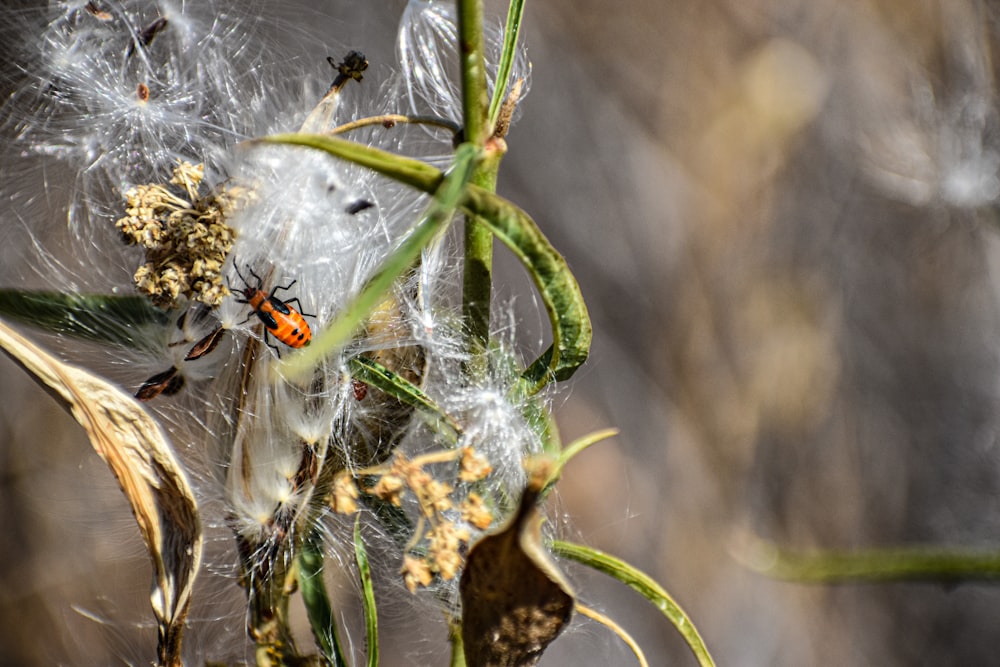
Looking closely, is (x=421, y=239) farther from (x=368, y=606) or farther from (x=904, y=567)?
(x=904, y=567)

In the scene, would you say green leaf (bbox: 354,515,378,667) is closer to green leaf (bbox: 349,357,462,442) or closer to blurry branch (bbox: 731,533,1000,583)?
green leaf (bbox: 349,357,462,442)

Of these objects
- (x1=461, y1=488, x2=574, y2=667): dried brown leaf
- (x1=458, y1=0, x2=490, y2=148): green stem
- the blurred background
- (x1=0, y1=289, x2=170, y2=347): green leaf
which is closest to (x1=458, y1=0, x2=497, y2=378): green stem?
(x1=458, y1=0, x2=490, y2=148): green stem

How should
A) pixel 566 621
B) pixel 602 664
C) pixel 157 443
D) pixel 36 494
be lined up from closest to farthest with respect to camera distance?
pixel 566 621
pixel 157 443
pixel 602 664
pixel 36 494

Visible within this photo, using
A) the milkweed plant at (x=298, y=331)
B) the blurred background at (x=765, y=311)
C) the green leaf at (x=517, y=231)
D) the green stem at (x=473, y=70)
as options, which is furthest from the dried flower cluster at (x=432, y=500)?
the blurred background at (x=765, y=311)

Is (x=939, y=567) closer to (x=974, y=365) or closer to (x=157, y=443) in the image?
(x=157, y=443)

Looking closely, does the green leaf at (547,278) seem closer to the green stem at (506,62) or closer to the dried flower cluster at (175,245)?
the green stem at (506,62)

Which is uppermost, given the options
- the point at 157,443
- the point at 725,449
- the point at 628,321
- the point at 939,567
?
the point at 157,443

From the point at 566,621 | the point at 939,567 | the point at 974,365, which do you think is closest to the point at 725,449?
the point at 974,365
